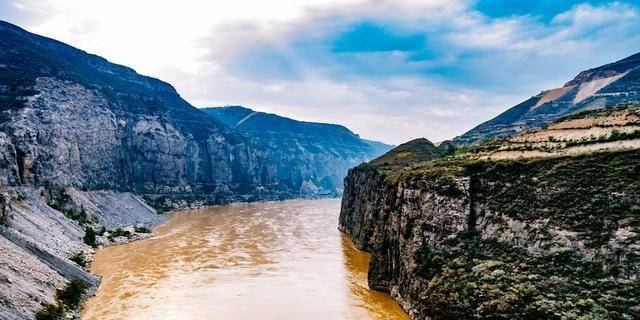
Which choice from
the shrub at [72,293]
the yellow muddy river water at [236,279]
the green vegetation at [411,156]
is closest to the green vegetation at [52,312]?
the shrub at [72,293]

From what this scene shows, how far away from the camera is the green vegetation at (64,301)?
110ft

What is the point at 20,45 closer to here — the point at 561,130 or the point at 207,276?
the point at 207,276

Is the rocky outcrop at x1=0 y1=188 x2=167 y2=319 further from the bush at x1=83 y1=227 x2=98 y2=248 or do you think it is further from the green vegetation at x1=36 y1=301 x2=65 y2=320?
the bush at x1=83 y1=227 x2=98 y2=248

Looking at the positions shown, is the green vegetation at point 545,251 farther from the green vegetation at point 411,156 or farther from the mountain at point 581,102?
the mountain at point 581,102

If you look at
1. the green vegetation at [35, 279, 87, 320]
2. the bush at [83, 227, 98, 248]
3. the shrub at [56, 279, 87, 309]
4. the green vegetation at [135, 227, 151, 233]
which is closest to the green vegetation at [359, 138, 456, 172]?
the green vegetation at [135, 227, 151, 233]

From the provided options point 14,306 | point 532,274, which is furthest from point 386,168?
point 14,306

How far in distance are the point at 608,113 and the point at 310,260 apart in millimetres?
42868

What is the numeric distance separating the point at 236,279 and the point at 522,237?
109ft

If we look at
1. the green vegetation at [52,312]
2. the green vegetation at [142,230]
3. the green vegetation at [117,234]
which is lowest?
the green vegetation at [142,230]

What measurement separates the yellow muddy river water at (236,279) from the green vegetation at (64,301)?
56.1 inches

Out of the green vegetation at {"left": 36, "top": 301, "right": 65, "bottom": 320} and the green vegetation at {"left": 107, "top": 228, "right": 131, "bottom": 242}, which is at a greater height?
the green vegetation at {"left": 36, "top": 301, "right": 65, "bottom": 320}

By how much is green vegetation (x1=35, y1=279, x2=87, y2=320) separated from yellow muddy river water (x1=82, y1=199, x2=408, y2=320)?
1.42 metres

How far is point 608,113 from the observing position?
53375 mm

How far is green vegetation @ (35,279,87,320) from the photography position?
1323 inches
